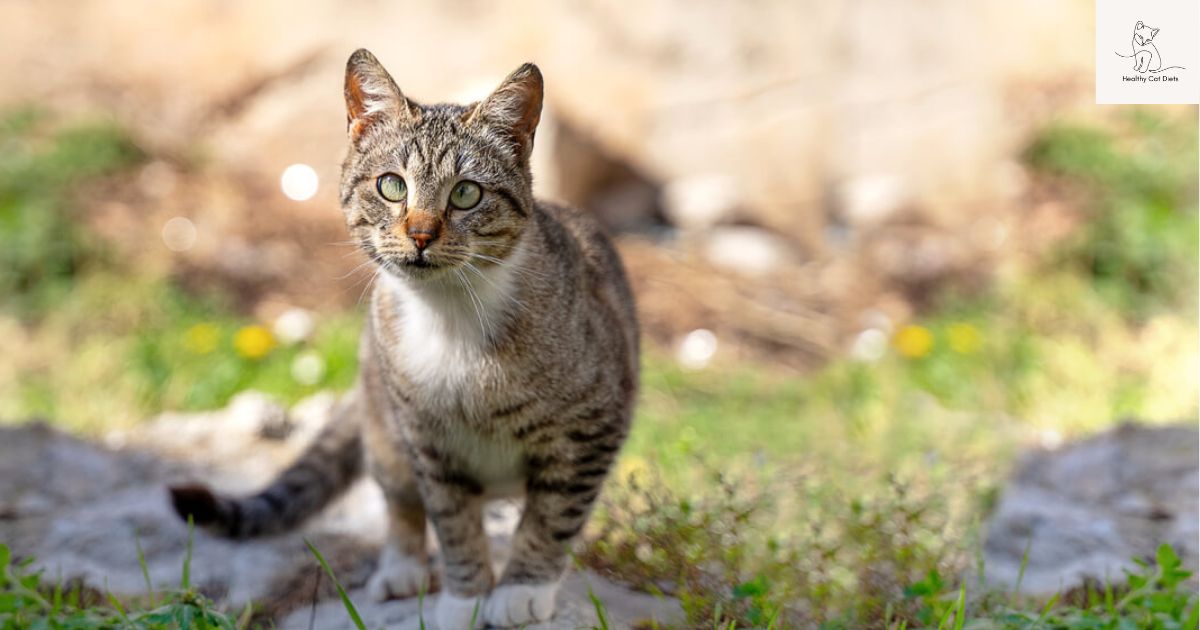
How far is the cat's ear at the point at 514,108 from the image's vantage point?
2779mm

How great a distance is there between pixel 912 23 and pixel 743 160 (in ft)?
5.24

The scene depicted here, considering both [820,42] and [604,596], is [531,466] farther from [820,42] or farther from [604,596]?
[820,42]

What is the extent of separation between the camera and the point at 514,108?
9.22 feet

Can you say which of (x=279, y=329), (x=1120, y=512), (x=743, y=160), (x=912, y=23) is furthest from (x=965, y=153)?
(x=279, y=329)

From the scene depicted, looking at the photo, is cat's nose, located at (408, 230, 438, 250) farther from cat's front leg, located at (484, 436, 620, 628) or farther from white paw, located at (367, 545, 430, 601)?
white paw, located at (367, 545, 430, 601)

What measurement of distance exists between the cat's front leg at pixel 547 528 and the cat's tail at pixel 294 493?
0.89m

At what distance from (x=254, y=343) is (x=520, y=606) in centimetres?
312

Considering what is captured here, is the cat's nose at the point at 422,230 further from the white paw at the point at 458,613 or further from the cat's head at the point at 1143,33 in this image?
the cat's head at the point at 1143,33

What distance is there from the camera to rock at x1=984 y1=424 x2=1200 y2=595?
3469 millimetres

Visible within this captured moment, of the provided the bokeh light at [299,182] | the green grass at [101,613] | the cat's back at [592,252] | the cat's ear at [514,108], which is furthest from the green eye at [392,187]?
the bokeh light at [299,182]

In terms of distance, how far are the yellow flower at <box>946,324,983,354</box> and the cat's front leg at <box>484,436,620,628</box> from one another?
355 cm

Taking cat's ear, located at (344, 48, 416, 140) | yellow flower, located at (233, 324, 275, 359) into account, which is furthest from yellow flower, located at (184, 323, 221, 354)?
cat's ear, located at (344, 48, 416, 140)

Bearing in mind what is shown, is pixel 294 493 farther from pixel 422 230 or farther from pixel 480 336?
pixel 422 230

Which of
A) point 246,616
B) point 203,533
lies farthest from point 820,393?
point 246,616
